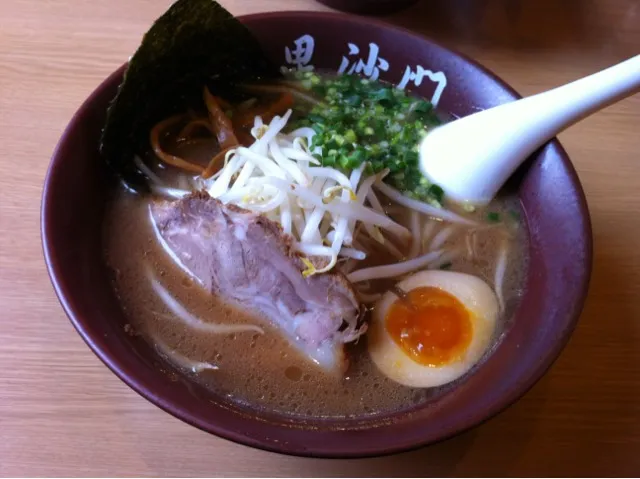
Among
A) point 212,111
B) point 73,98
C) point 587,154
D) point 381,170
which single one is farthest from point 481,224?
point 73,98

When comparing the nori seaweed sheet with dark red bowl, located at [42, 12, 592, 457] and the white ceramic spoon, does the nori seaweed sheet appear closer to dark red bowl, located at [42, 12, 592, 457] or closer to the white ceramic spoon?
dark red bowl, located at [42, 12, 592, 457]

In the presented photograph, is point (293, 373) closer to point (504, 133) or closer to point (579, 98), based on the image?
point (504, 133)

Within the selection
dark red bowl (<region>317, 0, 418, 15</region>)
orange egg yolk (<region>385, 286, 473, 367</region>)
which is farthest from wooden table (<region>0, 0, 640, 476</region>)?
orange egg yolk (<region>385, 286, 473, 367</region>)

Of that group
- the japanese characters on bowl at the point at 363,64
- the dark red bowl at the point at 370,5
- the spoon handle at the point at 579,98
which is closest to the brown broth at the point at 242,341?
the spoon handle at the point at 579,98

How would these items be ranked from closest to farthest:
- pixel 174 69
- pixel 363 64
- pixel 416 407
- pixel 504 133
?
pixel 416 407, pixel 504 133, pixel 174 69, pixel 363 64

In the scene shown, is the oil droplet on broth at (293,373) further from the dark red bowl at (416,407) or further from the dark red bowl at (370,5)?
the dark red bowl at (370,5)

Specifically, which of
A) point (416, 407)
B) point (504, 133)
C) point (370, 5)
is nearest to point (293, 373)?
point (416, 407)

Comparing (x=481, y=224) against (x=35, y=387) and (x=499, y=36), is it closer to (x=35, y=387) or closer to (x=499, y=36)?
(x=499, y=36)
